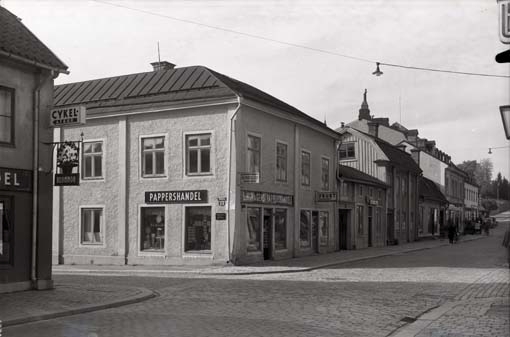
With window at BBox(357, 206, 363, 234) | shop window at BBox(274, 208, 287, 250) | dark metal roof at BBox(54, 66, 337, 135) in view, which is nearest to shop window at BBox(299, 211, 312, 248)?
shop window at BBox(274, 208, 287, 250)

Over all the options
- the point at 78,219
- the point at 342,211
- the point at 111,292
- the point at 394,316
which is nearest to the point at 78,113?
the point at 111,292

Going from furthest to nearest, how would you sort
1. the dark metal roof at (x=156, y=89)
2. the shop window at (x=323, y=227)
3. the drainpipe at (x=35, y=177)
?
the shop window at (x=323, y=227) < the dark metal roof at (x=156, y=89) < the drainpipe at (x=35, y=177)

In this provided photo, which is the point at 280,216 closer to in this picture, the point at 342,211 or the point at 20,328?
the point at 342,211

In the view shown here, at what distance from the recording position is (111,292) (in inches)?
556

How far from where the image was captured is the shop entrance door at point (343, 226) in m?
34.5

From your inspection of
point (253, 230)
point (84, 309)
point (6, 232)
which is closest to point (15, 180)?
A: point (6, 232)

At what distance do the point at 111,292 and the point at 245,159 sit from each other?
35.6 feet

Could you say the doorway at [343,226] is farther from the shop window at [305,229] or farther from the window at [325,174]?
the shop window at [305,229]

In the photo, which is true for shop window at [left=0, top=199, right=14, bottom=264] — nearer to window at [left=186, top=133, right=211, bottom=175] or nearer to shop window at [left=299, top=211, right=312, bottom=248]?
window at [left=186, top=133, right=211, bottom=175]

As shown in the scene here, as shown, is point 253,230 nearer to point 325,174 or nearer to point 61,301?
point 325,174

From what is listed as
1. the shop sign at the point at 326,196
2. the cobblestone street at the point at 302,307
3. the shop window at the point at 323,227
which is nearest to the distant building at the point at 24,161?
the cobblestone street at the point at 302,307

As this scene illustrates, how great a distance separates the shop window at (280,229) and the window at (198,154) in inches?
164

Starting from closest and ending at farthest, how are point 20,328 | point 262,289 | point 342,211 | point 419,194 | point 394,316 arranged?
point 20,328 → point 394,316 → point 262,289 → point 342,211 → point 419,194

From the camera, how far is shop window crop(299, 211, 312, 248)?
94.3 ft
